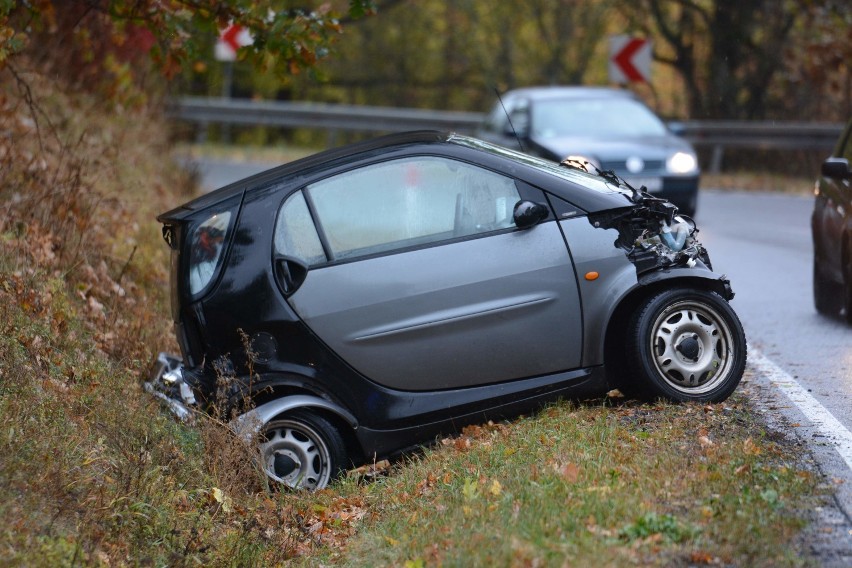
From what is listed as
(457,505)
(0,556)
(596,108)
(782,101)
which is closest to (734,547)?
(457,505)

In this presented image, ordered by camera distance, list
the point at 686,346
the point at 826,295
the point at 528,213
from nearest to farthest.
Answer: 1. the point at 528,213
2. the point at 686,346
3. the point at 826,295

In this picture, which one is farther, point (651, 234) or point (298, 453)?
point (651, 234)

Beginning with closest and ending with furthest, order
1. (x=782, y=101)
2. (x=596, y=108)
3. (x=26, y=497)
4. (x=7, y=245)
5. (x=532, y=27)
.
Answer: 1. (x=26, y=497)
2. (x=7, y=245)
3. (x=596, y=108)
4. (x=782, y=101)
5. (x=532, y=27)

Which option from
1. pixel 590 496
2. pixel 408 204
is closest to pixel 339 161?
pixel 408 204

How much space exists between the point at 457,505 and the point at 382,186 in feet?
6.22

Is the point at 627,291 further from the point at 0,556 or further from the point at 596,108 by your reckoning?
the point at 596,108

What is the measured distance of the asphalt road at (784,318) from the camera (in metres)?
6.75

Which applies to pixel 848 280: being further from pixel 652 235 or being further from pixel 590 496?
pixel 590 496

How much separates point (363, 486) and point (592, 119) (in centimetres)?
1077

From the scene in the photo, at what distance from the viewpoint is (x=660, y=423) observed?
6.58m

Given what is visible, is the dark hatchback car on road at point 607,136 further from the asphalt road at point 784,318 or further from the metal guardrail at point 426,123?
the metal guardrail at point 426,123

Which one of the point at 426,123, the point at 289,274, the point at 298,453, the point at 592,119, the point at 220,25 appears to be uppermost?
the point at 220,25

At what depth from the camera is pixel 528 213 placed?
6.82m

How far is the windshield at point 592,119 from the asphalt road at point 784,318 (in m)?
1.53
